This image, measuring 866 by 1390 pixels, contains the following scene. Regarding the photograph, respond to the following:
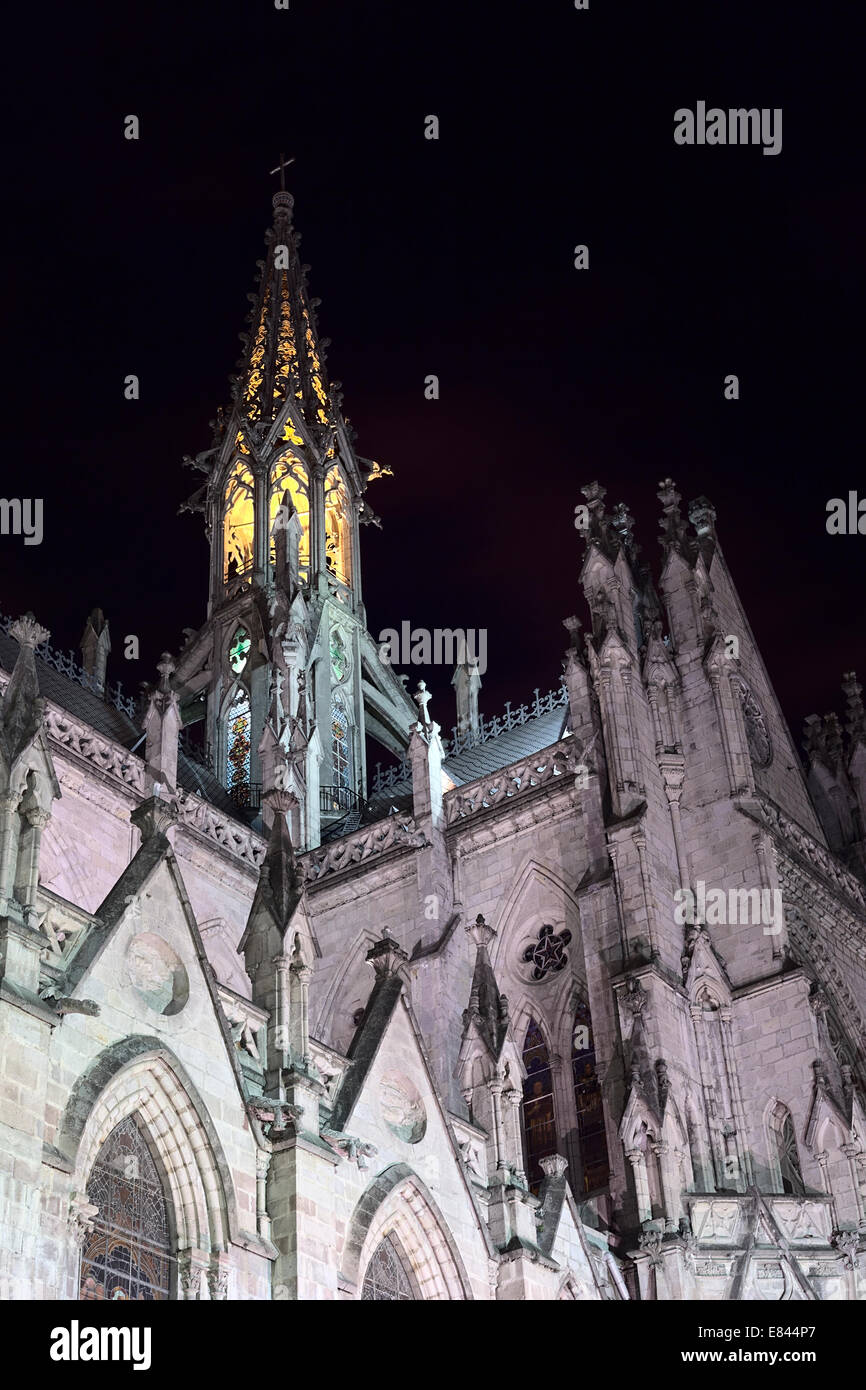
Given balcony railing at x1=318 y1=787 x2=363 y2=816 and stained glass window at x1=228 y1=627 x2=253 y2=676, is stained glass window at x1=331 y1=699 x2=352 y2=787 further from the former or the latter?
stained glass window at x1=228 y1=627 x2=253 y2=676

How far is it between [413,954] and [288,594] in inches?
433

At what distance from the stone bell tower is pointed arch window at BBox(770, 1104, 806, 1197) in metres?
11.0

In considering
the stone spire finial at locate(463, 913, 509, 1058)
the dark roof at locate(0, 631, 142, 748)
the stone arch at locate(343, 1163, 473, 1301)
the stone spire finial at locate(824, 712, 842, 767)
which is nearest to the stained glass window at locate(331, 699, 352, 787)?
the dark roof at locate(0, 631, 142, 748)

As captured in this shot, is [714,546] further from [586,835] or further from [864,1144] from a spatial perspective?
[864,1144]

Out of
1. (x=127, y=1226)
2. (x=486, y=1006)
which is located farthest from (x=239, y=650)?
(x=127, y=1226)

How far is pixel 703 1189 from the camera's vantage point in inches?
1054

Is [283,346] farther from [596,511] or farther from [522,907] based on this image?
[522,907]

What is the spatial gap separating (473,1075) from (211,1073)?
6023 millimetres

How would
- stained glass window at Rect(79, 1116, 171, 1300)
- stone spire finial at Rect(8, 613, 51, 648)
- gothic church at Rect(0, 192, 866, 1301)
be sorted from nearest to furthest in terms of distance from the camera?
stained glass window at Rect(79, 1116, 171, 1300), gothic church at Rect(0, 192, 866, 1301), stone spire finial at Rect(8, 613, 51, 648)

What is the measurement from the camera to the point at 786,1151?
1117 inches

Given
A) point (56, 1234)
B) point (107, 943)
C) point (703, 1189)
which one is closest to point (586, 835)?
point (703, 1189)

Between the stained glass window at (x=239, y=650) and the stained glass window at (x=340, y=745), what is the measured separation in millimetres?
2293

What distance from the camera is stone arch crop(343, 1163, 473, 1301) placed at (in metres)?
21.0

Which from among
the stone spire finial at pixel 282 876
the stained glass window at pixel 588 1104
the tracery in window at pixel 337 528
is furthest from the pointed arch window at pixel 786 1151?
the tracery in window at pixel 337 528
